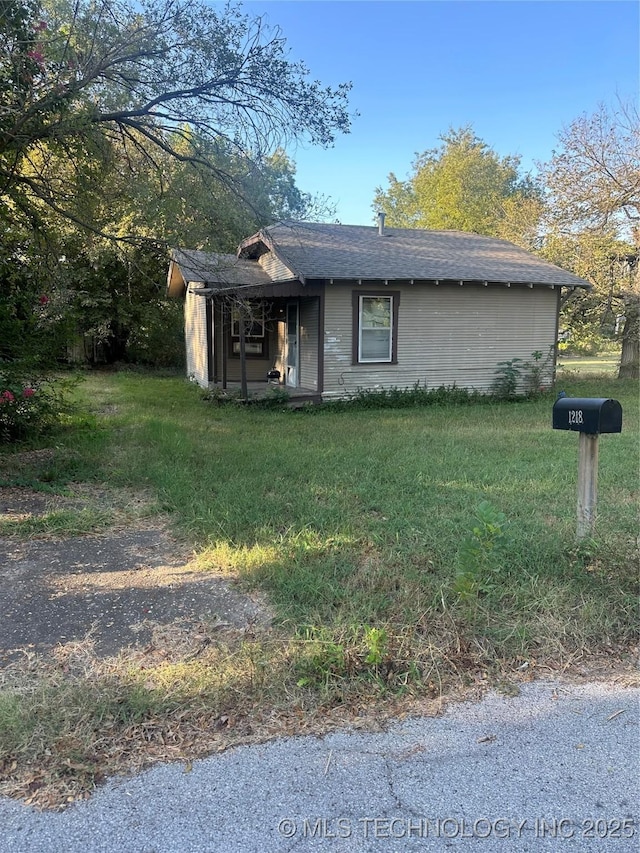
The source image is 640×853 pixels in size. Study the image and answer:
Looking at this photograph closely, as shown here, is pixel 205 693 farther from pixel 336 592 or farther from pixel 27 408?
pixel 27 408

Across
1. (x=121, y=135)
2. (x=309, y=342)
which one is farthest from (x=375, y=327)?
(x=121, y=135)

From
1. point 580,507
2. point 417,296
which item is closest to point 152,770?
point 580,507

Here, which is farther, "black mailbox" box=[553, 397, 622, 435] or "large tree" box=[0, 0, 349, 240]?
"large tree" box=[0, 0, 349, 240]

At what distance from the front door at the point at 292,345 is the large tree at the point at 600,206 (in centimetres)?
945

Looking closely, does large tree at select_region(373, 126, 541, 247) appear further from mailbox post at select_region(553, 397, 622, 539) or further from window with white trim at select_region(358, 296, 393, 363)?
mailbox post at select_region(553, 397, 622, 539)

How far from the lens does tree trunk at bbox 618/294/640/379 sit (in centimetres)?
1705

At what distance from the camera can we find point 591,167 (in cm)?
1608

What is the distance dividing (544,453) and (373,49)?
6.23m

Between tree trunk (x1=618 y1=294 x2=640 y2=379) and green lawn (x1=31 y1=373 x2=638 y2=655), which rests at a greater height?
tree trunk (x1=618 y1=294 x2=640 y2=379)

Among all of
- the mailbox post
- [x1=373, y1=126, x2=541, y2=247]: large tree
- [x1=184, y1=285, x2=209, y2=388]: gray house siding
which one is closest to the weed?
the mailbox post

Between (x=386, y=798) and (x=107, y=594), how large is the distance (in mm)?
2237

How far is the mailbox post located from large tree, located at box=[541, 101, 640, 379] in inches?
603

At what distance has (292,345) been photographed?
13.4m

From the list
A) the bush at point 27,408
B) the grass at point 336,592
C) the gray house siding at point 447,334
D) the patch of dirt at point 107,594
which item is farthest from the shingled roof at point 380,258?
the patch of dirt at point 107,594
